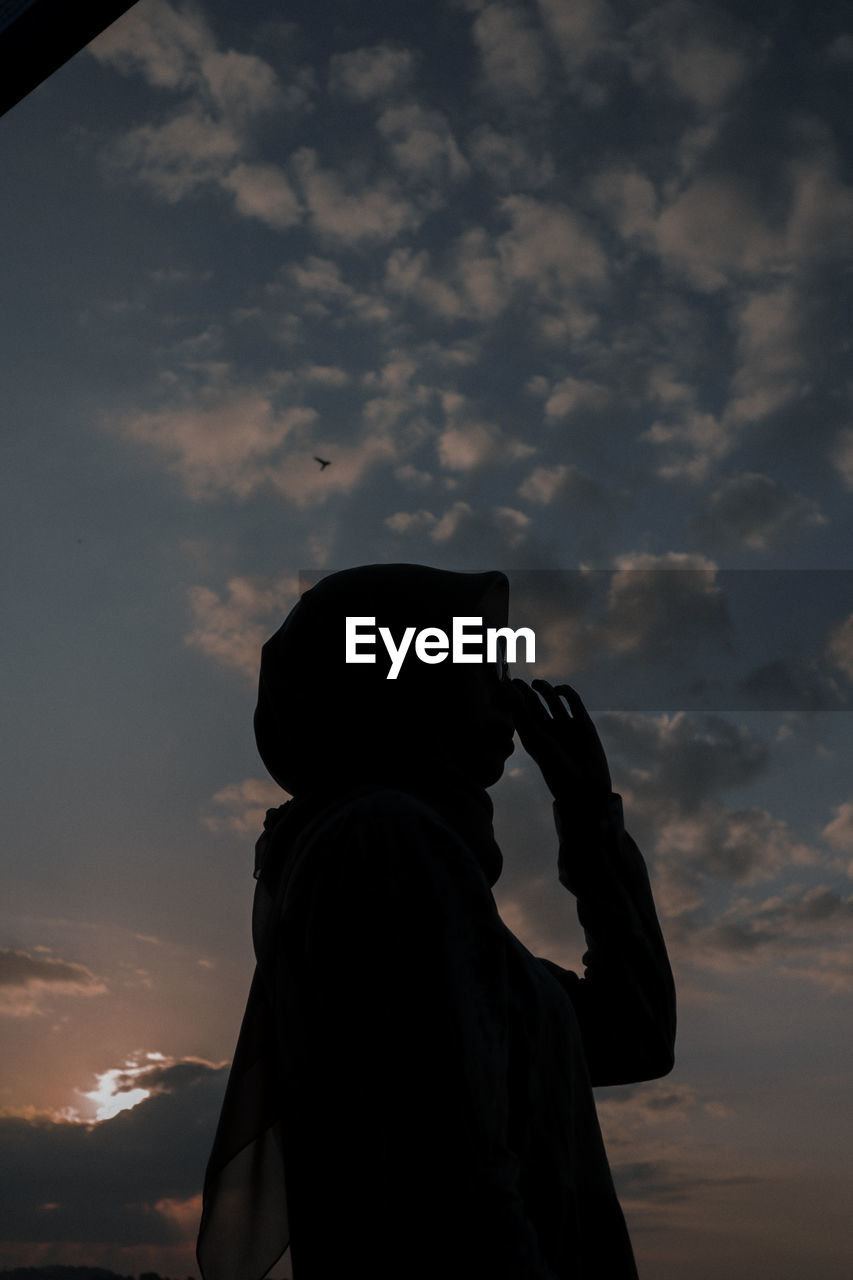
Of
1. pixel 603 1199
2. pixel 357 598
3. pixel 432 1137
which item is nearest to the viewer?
pixel 432 1137

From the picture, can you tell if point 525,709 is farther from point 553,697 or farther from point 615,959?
point 615,959

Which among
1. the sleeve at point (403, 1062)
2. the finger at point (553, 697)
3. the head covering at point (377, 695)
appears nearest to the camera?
the sleeve at point (403, 1062)

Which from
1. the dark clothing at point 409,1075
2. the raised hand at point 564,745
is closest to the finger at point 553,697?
the raised hand at point 564,745

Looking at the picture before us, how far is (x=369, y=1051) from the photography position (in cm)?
231

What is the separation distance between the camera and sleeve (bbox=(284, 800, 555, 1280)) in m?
2.11

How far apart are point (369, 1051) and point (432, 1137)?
0.77ft

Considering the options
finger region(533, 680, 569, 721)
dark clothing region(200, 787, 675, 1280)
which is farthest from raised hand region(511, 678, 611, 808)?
dark clothing region(200, 787, 675, 1280)

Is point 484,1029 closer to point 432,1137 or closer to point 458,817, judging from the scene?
point 432,1137

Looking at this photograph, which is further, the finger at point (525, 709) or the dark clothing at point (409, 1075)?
the finger at point (525, 709)

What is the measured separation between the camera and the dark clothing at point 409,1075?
214cm

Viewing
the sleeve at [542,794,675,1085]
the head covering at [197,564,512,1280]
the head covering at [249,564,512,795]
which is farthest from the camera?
the sleeve at [542,794,675,1085]

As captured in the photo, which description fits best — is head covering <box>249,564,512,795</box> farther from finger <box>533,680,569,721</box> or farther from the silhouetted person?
finger <box>533,680,569,721</box>

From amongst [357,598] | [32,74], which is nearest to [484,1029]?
[357,598]

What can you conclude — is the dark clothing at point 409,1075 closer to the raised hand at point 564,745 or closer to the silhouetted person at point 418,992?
the silhouetted person at point 418,992
